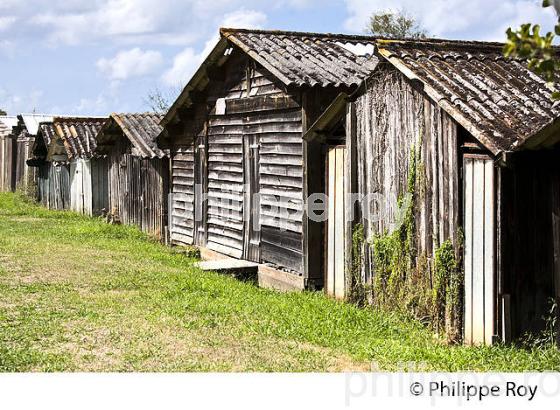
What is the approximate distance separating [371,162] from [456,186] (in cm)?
191

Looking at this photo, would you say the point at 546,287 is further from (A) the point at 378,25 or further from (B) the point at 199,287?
(A) the point at 378,25

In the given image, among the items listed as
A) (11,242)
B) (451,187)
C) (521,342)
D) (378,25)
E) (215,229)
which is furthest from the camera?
(378,25)

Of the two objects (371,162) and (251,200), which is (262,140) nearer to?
(251,200)

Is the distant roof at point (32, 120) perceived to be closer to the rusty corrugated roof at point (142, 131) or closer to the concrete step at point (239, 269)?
the rusty corrugated roof at point (142, 131)

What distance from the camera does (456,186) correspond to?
29.4ft

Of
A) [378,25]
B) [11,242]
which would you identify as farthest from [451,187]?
[378,25]

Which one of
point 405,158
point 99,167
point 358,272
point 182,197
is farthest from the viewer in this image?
point 99,167

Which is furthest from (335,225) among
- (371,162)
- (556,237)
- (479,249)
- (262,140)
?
(556,237)

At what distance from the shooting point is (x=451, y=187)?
9.07 metres

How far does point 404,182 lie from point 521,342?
250cm


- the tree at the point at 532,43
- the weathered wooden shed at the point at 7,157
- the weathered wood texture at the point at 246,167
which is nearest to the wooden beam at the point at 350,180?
the weathered wood texture at the point at 246,167

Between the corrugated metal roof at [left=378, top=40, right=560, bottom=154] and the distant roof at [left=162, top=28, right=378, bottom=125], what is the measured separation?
66.8 inches

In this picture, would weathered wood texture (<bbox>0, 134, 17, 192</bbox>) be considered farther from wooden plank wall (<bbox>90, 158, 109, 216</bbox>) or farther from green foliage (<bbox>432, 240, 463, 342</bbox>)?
green foliage (<bbox>432, 240, 463, 342</bbox>)

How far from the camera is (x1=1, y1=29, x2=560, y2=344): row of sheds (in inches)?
332
